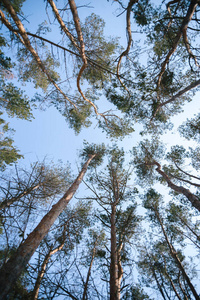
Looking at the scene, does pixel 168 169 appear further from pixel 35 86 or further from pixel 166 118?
pixel 35 86

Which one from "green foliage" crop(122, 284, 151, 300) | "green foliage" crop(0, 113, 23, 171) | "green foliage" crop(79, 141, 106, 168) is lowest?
"green foliage" crop(122, 284, 151, 300)

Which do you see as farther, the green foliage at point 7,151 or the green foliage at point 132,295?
the green foliage at point 7,151

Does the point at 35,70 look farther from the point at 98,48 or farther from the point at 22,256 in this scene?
the point at 22,256

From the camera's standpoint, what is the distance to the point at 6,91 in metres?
6.25

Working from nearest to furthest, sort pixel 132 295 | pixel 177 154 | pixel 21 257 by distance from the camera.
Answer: pixel 21 257
pixel 132 295
pixel 177 154

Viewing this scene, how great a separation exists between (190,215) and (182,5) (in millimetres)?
10706

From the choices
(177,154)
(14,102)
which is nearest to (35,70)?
(14,102)

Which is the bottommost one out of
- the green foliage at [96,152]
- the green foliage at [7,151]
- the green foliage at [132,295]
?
the green foliage at [132,295]

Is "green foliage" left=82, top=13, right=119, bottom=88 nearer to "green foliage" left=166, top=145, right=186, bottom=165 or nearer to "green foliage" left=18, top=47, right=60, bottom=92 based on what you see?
"green foliage" left=18, top=47, right=60, bottom=92

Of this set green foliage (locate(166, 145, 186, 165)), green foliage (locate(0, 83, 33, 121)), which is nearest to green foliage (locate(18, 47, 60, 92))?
green foliage (locate(0, 83, 33, 121))

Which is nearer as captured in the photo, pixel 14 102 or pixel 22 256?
pixel 22 256

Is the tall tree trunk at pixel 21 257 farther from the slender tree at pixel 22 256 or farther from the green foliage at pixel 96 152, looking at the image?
the green foliage at pixel 96 152

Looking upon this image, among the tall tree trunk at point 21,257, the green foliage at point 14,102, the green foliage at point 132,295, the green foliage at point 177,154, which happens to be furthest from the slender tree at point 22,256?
the green foliage at point 177,154

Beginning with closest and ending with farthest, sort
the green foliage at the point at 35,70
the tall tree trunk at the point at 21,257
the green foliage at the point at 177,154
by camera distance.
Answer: the tall tree trunk at the point at 21,257
the green foliage at the point at 35,70
the green foliage at the point at 177,154
